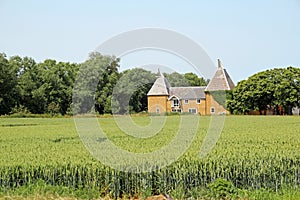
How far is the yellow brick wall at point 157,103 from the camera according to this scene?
1957 inches

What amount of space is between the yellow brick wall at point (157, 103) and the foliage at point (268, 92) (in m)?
8.25

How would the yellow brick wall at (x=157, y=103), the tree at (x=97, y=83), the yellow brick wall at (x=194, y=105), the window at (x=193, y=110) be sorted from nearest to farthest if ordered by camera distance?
the tree at (x=97, y=83) < the yellow brick wall at (x=157, y=103) < the window at (x=193, y=110) < the yellow brick wall at (x=194, y=105)

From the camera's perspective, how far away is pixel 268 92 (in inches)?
2142

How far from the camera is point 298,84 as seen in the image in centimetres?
A: 5481

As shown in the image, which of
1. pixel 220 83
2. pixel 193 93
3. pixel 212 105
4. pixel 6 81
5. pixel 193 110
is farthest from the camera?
pixel 193 93

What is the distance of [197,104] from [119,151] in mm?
44175

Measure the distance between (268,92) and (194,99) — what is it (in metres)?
9.81

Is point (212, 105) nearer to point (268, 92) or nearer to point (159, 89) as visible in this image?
point (268, 92)

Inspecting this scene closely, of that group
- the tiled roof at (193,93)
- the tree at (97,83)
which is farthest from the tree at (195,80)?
the tree at (97,83)

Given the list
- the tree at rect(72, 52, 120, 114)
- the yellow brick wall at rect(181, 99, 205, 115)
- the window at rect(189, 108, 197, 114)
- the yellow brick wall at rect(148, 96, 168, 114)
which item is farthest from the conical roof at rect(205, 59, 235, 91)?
the tree at rect(72, 52, 120, 114)

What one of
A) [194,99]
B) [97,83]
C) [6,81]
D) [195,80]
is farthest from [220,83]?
[97,83]

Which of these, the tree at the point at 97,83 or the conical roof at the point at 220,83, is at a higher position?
the conical roof at the point at 220,83

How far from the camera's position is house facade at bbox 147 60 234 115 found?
53438mm

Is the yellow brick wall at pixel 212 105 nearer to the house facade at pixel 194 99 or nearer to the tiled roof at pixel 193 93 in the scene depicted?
the house facade at pixel 194 99
